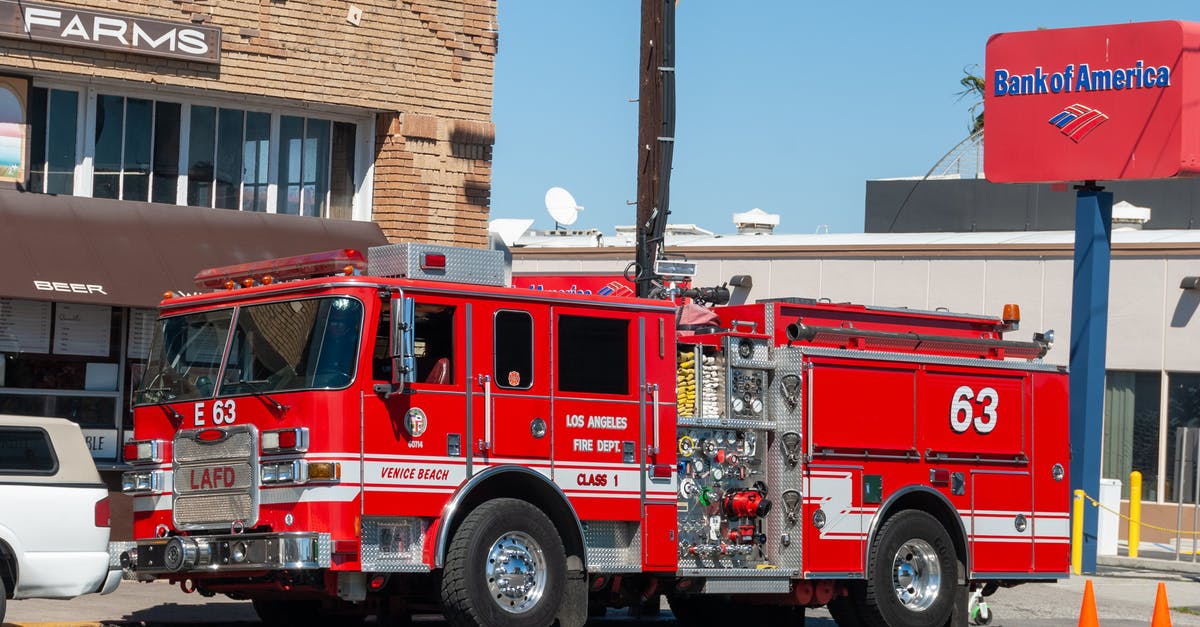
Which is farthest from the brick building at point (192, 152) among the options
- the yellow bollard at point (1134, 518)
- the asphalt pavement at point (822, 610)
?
the yellow bollard at point (1134, 518)

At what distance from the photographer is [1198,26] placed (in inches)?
879

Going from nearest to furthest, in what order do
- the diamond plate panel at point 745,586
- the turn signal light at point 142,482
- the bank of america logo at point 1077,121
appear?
the turn signal light at point 142,482 < the diamond plate panel at point 745,586 < the bank of america logo at point 1077,121

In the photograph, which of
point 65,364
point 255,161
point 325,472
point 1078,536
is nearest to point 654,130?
point 255,161

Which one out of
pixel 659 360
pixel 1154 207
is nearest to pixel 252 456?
pixel 659 360

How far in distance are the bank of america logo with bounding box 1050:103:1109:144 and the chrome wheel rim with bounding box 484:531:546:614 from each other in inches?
531

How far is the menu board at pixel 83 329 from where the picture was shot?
1830 cm

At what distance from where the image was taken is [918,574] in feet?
47.1

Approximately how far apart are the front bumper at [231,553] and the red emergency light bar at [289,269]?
181cm

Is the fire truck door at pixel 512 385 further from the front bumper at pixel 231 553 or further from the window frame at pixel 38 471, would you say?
the window frame at pixel 38 471

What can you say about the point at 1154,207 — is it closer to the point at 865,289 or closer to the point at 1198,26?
the point at 865,289

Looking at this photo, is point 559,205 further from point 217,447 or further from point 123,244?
point 217,447

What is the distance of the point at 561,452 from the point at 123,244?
7.83m

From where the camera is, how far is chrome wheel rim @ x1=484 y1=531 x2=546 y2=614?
451 inches

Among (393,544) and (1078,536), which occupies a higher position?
(393,544)
